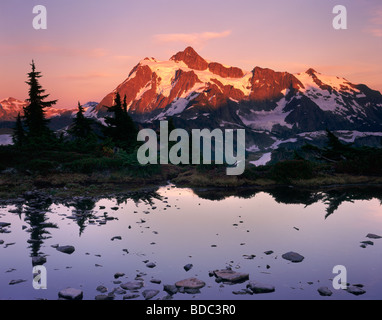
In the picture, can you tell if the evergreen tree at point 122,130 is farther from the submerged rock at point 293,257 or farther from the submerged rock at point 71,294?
the submerged rock at point 71,294

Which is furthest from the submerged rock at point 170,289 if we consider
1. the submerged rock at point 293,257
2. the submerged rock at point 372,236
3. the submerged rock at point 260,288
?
the submerged rock at point 372,236

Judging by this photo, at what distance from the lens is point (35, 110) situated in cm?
4453

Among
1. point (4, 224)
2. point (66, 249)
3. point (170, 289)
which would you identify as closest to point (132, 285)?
point (170, 289)

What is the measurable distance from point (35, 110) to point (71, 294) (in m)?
42.9

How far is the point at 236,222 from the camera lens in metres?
14.7

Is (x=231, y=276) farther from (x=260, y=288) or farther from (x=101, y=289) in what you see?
(x=101, y=289)

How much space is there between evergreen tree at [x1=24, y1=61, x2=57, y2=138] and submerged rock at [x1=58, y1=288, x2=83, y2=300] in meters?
39.5

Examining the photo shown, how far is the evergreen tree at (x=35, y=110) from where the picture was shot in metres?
44.0

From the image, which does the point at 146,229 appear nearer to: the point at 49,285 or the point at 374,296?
the point at 49,285

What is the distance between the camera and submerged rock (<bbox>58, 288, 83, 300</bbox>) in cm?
726

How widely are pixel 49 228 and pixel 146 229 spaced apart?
403 centimetres

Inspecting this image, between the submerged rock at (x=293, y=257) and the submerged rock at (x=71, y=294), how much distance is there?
602 centimetres

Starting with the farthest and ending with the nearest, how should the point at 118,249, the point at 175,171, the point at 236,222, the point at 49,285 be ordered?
the point at 175,171, the point at 236,222, the point at 118,249, the point at 49,285

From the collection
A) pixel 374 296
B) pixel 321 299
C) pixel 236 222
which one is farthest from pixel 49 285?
pixel 236 222
